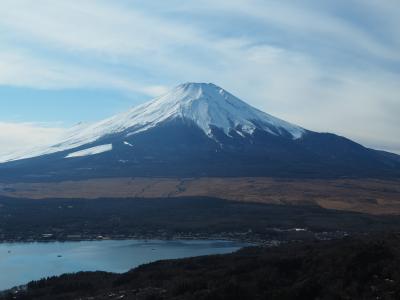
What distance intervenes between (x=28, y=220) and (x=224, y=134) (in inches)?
2119

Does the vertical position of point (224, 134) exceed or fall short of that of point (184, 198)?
it exceeds it

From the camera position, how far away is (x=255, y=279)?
18578 mm

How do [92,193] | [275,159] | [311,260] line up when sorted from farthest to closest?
1. [275,159]
2. [92,193]
3. [311,260]

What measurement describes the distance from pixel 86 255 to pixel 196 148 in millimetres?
59150

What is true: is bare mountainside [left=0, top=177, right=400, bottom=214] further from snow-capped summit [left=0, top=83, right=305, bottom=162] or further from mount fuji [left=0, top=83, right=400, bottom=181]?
snow-capped summit [left=0, top=83, right=305, bottom=162]

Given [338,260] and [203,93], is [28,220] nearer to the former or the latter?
[338,260]

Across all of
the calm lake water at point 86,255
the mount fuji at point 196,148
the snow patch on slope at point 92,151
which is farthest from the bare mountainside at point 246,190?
the calm lake water at point 86,255

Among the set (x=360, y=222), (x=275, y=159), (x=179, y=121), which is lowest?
(x=360, y=222)

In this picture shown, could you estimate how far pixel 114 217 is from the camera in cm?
5775

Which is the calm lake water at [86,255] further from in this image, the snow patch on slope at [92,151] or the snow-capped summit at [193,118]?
the snow-capped summit at [193,118]

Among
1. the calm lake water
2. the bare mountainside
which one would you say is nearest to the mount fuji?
the bare mountainside

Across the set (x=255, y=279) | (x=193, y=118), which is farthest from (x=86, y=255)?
(x=193, y=118)

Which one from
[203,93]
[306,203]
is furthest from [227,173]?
[203,93]

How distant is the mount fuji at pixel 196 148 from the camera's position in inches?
3334
